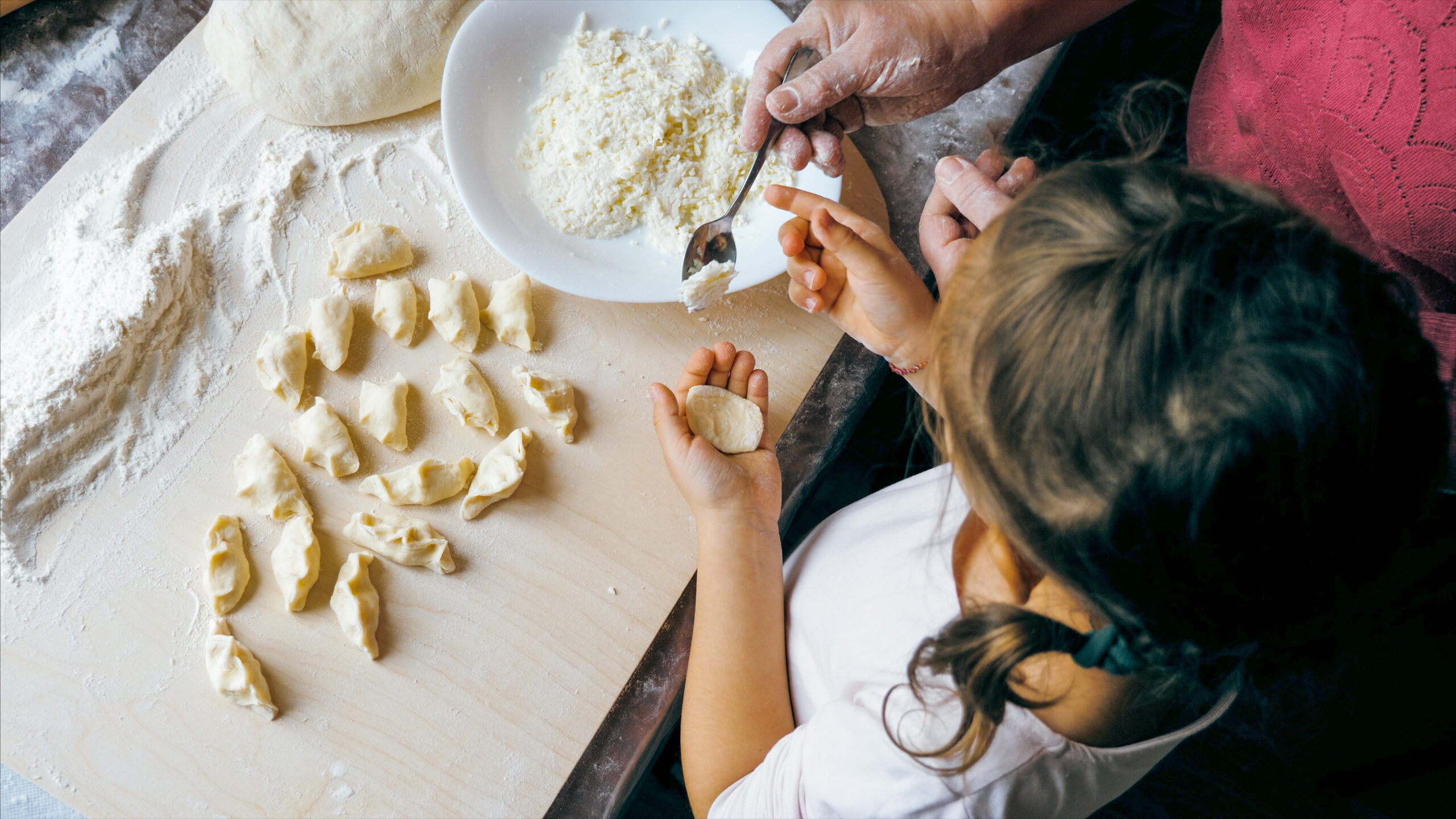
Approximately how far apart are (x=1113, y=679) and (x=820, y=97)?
0.72 metres

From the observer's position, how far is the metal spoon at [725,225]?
1.01 metres

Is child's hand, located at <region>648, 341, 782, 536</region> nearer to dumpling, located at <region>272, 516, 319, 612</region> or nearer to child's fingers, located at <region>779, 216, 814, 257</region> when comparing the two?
child's fingers, located at <region>779, 216, 814, 257</region>

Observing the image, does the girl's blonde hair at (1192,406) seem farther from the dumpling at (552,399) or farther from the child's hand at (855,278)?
the dumpling at (552,399)

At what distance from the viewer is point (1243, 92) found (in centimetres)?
101

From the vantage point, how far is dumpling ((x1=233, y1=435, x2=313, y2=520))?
0.99 metres

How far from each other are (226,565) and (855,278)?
0.83 meters

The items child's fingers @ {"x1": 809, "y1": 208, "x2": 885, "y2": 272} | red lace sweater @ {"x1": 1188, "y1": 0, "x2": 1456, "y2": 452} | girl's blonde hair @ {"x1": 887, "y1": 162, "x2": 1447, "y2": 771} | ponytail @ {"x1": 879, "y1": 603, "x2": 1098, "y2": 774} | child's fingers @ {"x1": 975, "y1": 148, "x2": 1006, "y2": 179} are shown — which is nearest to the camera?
girl's blonde hair @ {"x1": 887, "y1": 162, "x2": 1447, "y2": 771}

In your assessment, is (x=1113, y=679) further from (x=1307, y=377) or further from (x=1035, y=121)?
(x=1035, y=121)

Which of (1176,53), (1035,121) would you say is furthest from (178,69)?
(1176,53)

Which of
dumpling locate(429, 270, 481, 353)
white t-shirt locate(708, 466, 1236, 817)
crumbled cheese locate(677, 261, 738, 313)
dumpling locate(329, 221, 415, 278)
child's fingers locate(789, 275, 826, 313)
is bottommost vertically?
white t-shirt locate(708, 466, 1236, 817)

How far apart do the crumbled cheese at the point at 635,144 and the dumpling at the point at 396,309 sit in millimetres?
217

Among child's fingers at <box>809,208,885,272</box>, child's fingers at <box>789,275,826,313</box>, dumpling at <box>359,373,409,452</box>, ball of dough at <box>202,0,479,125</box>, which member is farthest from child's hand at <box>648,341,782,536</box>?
ball of dough at <box>202,0,479,125</box>

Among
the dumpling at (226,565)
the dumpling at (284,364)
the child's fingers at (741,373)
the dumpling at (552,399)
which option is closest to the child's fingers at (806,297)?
the child's fingers at (741,373)

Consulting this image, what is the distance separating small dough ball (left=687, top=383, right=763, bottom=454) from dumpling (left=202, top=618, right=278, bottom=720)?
0.59 metres
